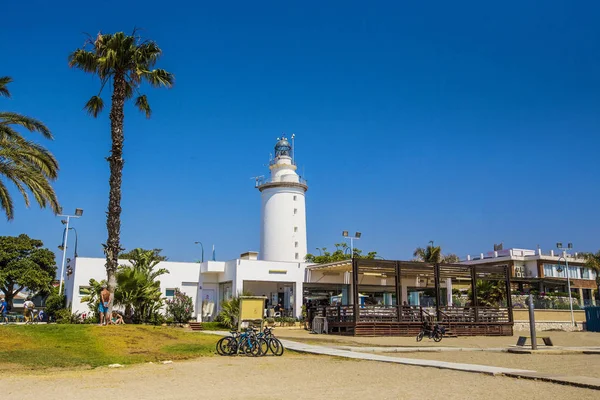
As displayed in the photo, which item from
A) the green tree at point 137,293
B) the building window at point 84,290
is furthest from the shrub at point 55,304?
the green tree at point 137,293

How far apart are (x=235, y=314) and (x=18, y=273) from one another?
31.4 metres

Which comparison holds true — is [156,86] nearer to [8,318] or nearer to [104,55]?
[104,55]

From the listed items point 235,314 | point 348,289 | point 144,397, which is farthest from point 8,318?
point 144,397

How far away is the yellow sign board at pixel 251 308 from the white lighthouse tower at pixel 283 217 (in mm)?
23851

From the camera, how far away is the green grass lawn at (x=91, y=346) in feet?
46.0

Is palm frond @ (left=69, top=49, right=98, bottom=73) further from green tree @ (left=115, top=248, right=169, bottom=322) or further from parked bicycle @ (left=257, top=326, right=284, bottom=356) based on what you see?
parked bicycle @ (left=257, top=326, right=284, bottom=356)

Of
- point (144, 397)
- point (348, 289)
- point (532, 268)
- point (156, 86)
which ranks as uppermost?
point (156, 86)

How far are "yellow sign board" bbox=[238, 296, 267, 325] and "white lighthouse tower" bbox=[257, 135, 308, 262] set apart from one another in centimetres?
2385

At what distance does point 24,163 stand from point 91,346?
286 inches

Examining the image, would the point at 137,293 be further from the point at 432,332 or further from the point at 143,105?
the point at 432,332

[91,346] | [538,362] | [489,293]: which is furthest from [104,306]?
[489,293]

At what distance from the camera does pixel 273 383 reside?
10.9 m

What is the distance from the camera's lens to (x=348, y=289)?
37062mm

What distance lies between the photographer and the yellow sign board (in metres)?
17.3
